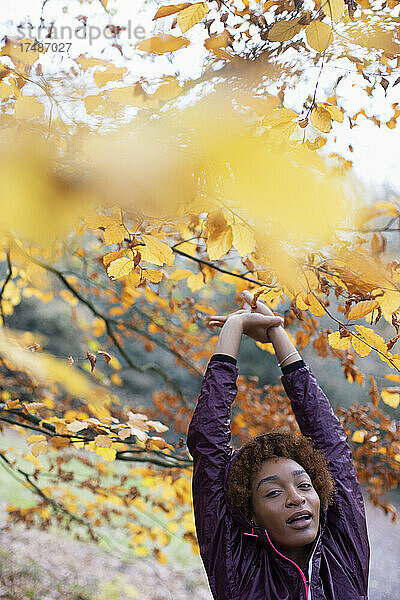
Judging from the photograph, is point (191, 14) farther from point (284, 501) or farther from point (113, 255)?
point (284, 501)

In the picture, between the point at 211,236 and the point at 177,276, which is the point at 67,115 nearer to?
the point at 211,236

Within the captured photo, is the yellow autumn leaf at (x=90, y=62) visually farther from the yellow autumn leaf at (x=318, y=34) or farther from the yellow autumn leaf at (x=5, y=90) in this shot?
the yellow autumn leaf at (x=318, y=34)

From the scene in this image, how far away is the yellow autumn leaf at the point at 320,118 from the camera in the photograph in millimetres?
1100

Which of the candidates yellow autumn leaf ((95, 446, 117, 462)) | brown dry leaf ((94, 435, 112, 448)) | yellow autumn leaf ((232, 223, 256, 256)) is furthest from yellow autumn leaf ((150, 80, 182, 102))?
yellow autumn leaf ((95, 446, 117, 462))

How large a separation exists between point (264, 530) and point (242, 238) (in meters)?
0.66

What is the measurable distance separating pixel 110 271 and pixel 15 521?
4.19 m

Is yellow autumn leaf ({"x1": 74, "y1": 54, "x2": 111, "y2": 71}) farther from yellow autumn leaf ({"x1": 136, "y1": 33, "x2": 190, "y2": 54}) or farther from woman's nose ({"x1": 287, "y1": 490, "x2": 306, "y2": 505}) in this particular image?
woman's nose ({"x1": 287, "y1": 490, "x2": 306, "y2": 505})

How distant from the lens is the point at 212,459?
46.4 inches

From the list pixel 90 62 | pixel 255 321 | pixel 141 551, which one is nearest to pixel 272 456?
pixel 255 321

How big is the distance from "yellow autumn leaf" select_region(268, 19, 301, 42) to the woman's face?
91 cm

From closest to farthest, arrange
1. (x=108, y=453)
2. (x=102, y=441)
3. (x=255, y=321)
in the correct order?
(x=255, y=321) < (x=102, y=441) < (x=108, y=453)

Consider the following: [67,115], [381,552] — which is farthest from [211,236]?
[381,552]

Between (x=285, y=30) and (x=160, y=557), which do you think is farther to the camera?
(x=160, y=557)

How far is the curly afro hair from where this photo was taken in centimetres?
115
